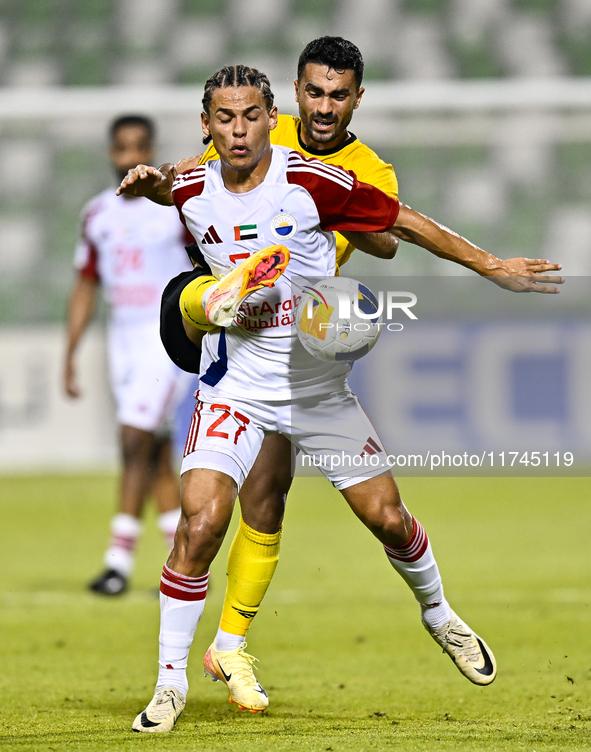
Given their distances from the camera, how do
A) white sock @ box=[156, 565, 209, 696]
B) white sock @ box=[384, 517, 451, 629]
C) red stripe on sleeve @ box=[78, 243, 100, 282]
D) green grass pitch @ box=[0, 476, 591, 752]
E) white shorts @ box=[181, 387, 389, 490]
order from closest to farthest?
green grass pitch @ box=[0, 476, 591, 752]
white sock @ box=[156, 565, 209, 696]
white shorts @ box=[181, 387, 389, 490]
white sock @ box=[384, 517, 451, 629]
red stripe on sleeve @ box=[78, 243, 100, 282]

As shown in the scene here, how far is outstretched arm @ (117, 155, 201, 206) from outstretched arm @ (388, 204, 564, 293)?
73 centimetres

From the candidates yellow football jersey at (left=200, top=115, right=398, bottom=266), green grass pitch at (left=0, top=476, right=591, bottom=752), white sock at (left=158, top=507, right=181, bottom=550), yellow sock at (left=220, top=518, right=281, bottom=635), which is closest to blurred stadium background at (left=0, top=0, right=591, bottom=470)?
green grass pitch at (left=0, top=476, right=591, bottom=752)

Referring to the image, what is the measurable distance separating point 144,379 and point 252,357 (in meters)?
3.27

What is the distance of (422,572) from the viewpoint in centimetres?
404

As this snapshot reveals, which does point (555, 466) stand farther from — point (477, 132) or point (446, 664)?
point (446, 664)

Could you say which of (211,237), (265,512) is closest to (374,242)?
(211,237)

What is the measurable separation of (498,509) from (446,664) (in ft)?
16.8

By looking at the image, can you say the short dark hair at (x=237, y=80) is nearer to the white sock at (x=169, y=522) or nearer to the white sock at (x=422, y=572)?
the white sock at (x=422, y=572)

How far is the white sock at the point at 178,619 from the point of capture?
362 cm

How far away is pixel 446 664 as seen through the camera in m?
5.05

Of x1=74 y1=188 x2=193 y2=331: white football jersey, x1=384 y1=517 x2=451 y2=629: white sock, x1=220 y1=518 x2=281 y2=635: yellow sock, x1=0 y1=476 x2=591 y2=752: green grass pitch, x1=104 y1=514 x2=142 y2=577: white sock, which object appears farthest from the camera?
x1=74 y1=188 x2=193 y2=331: white football jersey

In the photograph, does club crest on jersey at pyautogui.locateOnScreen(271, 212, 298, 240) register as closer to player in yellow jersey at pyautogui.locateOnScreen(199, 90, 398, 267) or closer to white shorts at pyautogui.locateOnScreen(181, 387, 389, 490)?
player in yellow jersey at pyautogui.locateOnScreen(199, 90, 398, 267)

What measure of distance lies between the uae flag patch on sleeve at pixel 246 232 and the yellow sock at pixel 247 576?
1088 mm

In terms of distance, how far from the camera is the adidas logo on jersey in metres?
3.69
